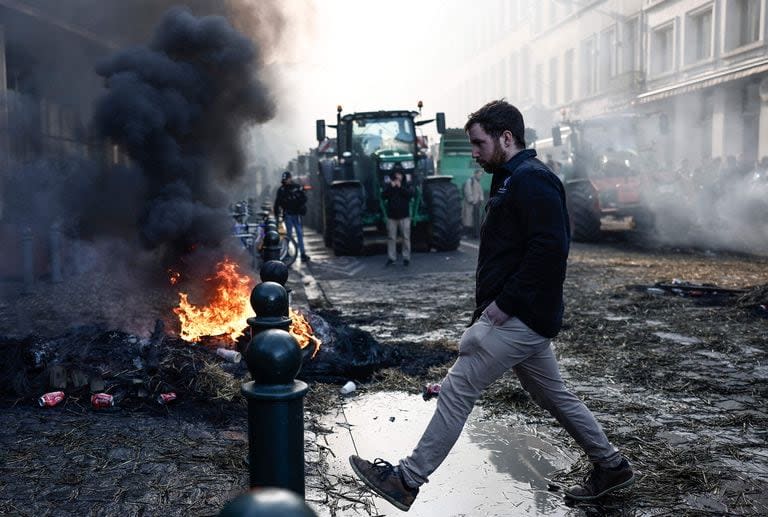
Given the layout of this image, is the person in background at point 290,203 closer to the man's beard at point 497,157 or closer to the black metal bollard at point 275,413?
the man's beard at point 497,157

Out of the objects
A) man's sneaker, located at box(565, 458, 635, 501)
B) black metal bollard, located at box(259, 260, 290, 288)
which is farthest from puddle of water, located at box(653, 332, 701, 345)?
black metal bollard, located at box(259, 260, 290, 288)

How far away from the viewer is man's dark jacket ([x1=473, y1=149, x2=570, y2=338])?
3.18 m

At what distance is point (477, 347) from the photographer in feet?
10.8

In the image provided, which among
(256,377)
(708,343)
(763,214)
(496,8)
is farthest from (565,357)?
(496,8)

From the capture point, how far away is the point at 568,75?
126 feet

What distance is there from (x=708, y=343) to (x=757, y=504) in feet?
Result: 12.3

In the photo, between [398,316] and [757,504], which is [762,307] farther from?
[757,504]

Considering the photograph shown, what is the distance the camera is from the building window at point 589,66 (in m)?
34.5

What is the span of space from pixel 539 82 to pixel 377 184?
28996mm

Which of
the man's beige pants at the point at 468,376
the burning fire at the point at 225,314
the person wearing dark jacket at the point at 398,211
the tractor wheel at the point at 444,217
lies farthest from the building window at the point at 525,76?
the man's beige pants at the point at 468,376

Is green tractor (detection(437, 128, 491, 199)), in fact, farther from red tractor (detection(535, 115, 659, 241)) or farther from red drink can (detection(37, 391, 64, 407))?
red drink can (detection(37, 391, 64, 407))

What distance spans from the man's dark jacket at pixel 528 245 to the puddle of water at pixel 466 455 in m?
0.86

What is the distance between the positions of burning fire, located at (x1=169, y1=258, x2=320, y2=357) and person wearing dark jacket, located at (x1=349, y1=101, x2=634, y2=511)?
283cm

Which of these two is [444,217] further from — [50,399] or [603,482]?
[603,482]
